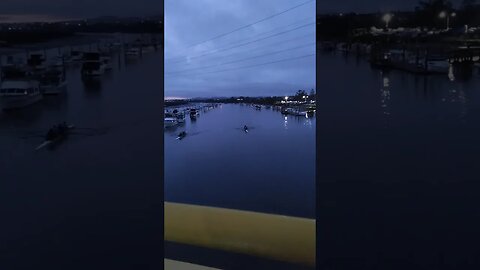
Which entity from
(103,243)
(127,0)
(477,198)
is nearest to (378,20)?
(477,198)

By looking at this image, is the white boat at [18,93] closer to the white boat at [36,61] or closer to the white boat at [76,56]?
the white boat at [36,61]

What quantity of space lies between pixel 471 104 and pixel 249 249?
1890 mm

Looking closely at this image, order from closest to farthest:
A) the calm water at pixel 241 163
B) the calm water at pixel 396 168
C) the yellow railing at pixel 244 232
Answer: the calm water at pixel 396 168, the yellow railing at pixel 244 232, the calm water at pixel 241 163

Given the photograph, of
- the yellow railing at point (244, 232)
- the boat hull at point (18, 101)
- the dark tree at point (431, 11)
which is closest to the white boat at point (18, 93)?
the boat hull at point (18, 101)

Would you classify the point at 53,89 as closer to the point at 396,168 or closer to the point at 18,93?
the point at 18,93

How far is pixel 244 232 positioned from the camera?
125 inches

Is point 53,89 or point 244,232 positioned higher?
point 53,89

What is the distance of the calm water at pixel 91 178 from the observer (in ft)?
6.53

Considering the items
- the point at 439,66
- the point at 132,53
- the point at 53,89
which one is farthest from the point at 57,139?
the point at 439,66

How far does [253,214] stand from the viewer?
3340mm

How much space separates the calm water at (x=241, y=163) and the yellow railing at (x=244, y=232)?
288 mm

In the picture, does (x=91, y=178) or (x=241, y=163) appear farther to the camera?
(x=241, y=163)

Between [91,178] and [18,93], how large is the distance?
20.3 inches

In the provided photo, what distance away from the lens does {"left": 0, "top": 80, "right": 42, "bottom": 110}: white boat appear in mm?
1968
